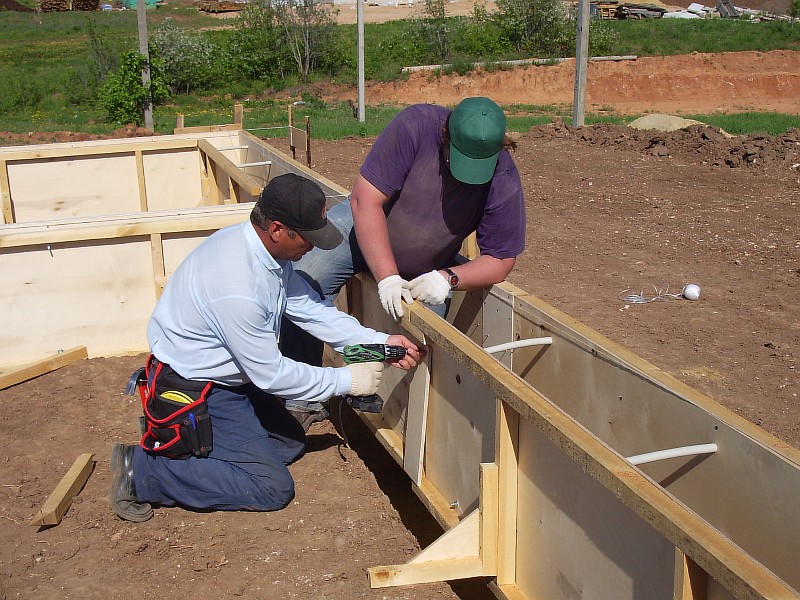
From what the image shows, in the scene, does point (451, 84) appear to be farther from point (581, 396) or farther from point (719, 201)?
point (581, 396)

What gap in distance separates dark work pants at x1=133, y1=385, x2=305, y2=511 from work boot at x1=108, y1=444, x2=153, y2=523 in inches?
1.2

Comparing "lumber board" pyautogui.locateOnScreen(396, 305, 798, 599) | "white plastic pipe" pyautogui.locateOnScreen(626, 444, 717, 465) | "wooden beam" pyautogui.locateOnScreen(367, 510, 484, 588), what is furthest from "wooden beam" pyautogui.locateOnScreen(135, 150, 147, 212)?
"white plastic pipe" pyautogui.locateOnScreen(626, 444, 717, 465)

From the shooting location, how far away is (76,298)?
5879mm

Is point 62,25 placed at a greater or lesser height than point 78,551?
greater

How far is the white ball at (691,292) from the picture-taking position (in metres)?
7.52

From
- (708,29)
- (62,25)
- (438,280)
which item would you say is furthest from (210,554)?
(62,25)

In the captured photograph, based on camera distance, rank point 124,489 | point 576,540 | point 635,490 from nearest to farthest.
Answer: point 635,490
point 576,540
point 124,489

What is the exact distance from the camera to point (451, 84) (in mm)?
32406

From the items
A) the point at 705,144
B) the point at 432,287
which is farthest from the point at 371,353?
the point at 705,144

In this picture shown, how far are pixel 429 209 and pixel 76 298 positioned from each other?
114 inches

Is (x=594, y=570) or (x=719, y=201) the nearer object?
(x=594, y=570)

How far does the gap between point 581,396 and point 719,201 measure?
8230 millimetres

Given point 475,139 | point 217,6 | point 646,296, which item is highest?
point 217,6

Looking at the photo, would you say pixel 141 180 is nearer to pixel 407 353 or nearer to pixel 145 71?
pixel 407 353
